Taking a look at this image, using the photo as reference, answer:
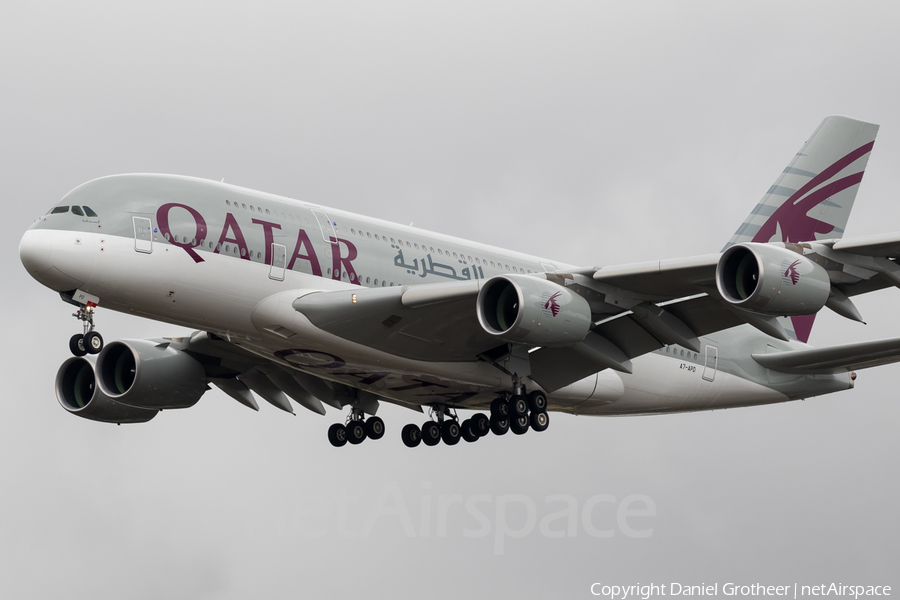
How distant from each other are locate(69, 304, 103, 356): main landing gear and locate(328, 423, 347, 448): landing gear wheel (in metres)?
9.85

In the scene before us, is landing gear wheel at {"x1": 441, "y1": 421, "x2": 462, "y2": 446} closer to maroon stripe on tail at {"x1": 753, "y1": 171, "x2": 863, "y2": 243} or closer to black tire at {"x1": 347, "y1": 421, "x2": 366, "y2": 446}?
black tire at {"x1": 347, "y1": 421, "x2": 366, "y2": 446}

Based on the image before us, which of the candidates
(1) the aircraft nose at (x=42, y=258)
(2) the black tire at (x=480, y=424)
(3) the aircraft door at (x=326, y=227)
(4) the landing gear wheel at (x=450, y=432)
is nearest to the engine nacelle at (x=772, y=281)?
(3) the aircraft door at (x=326, y=227)

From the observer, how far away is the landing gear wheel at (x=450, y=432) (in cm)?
3069

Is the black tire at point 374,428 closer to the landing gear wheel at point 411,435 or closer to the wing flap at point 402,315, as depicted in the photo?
the landing gear wheel at point 411,435

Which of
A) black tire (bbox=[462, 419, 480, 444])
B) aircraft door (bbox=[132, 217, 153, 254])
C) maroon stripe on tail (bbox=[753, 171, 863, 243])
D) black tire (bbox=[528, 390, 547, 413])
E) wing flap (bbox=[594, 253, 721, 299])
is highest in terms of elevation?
maroon stripe on tail (bbox=[753, 171, 863, 243])

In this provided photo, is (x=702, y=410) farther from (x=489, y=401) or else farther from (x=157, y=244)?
(x=157, y=244)

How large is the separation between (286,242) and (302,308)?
1.44 meters

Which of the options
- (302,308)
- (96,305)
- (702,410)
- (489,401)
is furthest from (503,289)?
(702,410)

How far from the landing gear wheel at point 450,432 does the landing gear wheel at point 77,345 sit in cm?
1096

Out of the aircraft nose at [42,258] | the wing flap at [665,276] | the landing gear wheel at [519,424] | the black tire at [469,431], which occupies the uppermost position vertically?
the wing flap at [665,276]

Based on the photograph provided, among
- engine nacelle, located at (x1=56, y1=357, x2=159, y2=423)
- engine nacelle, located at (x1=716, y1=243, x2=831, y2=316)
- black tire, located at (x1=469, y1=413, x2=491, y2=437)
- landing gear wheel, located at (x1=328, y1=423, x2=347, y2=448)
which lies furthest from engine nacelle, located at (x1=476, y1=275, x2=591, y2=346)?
engine nacelle, located at (x1=56, y1=357, x2=159, y2=423)

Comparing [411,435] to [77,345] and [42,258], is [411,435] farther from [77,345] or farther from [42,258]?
[42,258]

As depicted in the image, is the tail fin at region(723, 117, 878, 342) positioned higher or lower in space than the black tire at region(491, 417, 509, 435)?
higher

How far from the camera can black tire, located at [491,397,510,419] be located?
1087 inches
